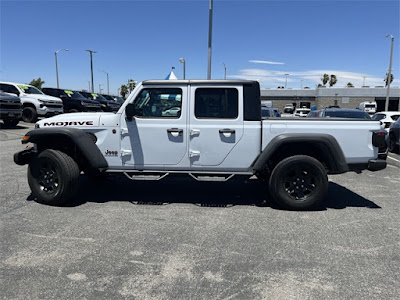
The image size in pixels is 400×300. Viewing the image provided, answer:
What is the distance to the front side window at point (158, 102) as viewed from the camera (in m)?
5.12

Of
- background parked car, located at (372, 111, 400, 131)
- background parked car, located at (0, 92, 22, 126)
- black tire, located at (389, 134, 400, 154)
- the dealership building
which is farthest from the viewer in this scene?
the dealership building

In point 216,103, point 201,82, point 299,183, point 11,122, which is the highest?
point 201,82

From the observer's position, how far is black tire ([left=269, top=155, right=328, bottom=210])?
490 cm

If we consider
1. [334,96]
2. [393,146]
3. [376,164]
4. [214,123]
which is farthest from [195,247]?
[334,96]

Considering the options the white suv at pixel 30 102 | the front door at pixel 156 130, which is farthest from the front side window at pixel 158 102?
the white suv at pixel 30 102

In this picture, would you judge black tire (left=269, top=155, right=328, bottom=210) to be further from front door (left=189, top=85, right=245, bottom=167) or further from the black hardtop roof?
the black hardtop roof

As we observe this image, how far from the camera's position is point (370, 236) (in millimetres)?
4156

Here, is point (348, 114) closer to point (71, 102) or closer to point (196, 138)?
point (196, 138)

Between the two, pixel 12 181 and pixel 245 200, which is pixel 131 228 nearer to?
pixel 245 200

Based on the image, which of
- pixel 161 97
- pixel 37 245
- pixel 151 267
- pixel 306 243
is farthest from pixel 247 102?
pixel 37 245

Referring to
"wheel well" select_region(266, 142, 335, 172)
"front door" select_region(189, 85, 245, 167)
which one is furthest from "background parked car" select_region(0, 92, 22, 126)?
"wheel well" select_region(266, 142, 335, 172)

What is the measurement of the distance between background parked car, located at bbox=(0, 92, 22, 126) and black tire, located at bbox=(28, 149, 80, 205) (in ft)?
37.6

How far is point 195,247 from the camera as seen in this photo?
3.78 meters

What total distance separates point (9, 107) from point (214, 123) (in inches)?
531
